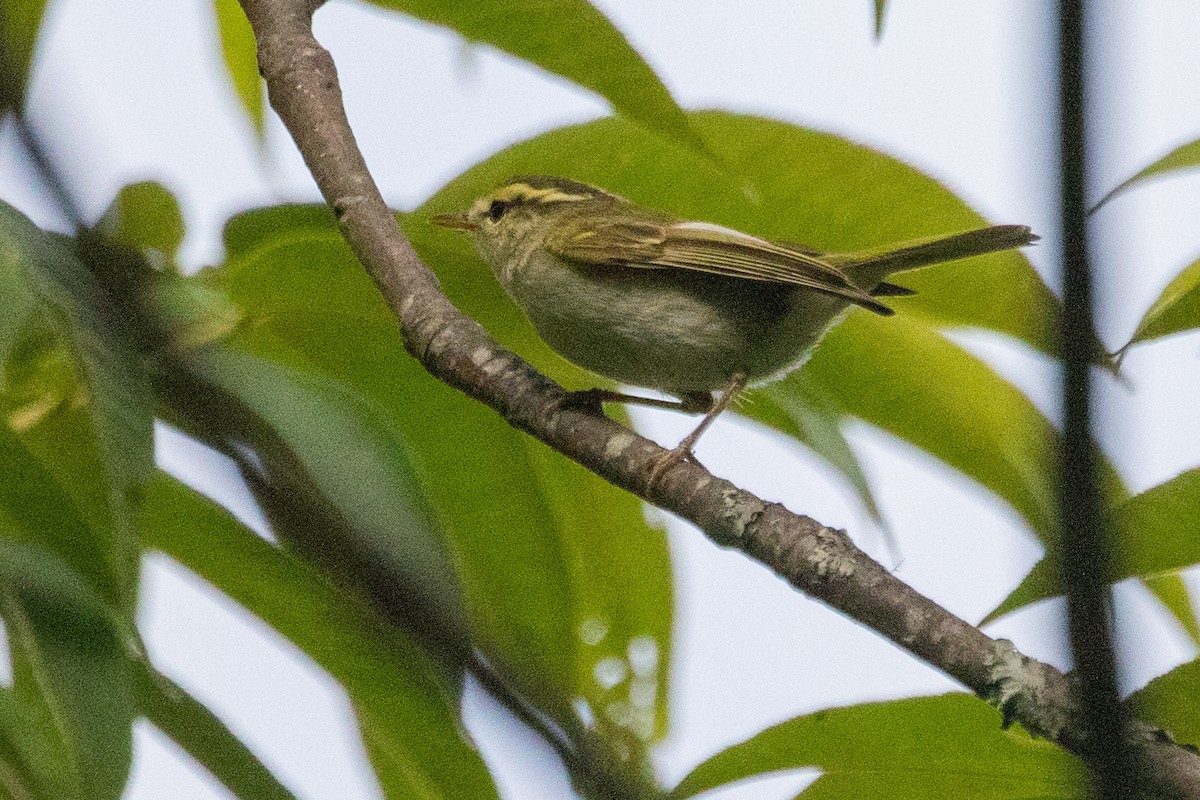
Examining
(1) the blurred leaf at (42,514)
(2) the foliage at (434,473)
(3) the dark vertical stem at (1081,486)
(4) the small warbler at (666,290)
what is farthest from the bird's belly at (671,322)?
(3) the dark vertical stem at (1081,486)

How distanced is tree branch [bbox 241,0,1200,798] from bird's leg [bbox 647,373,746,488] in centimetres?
1

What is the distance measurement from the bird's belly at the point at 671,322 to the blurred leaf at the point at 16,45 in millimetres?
1036

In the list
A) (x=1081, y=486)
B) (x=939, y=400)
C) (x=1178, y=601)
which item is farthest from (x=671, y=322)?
(x=1081, y=486)

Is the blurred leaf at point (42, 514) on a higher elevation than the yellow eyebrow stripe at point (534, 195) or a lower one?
lower

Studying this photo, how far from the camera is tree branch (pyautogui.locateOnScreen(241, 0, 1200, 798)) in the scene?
117 centimetres

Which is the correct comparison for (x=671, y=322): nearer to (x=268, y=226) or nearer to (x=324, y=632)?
(x=268, y=226)

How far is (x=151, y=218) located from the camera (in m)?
1.79

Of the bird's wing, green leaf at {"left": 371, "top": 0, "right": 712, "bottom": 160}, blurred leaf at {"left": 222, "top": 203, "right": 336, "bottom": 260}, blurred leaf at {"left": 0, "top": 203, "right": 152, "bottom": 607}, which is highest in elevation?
the bird's wing

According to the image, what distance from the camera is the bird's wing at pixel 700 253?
7.50 feet

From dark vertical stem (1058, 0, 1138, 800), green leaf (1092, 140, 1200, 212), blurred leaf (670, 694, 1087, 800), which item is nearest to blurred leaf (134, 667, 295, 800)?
blurred leaf (670, 694, 1087, 800)

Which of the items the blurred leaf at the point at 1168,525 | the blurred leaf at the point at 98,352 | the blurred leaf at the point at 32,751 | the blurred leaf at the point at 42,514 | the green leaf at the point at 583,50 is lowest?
the blurred leaf at the point at 32,751

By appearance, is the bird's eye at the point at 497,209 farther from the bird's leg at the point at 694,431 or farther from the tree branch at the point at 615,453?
the tree branch at the point at 615,453

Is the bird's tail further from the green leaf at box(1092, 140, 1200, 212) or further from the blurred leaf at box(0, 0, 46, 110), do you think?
the blurred leaf at box(0, 0, 46, 110)

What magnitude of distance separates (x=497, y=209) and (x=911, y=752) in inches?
68.1
